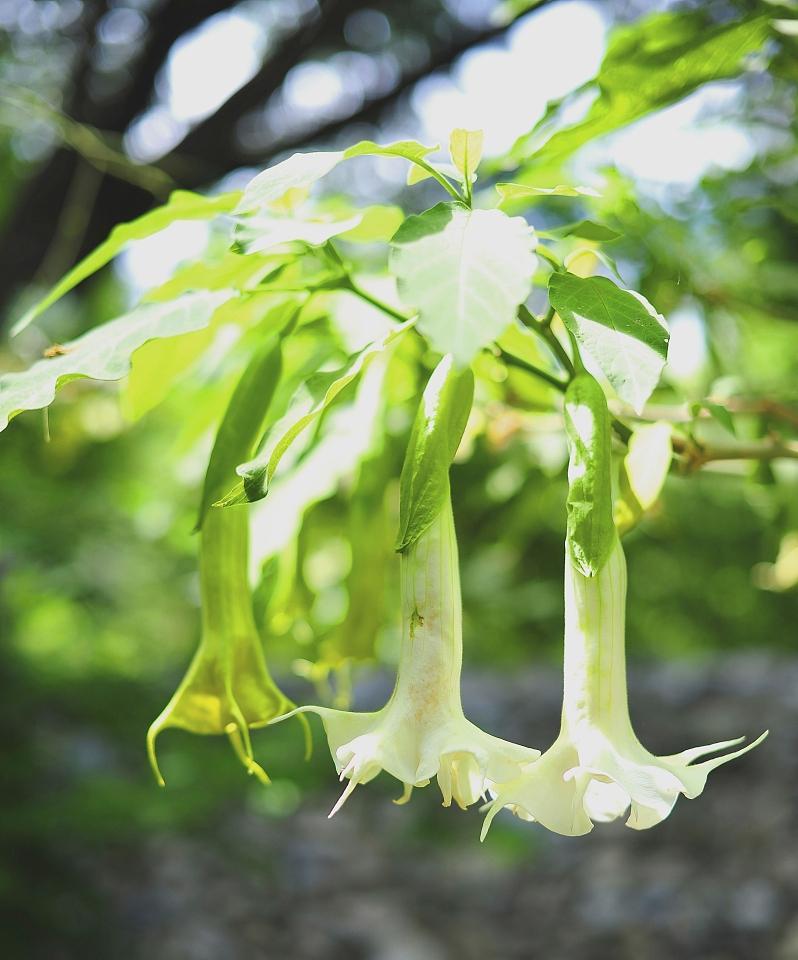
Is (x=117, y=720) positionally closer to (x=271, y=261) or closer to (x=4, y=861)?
(x=4, y=861)

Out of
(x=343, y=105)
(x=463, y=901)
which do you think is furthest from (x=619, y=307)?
(x=463, y=901)

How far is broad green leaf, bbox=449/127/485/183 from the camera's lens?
44 centimetres

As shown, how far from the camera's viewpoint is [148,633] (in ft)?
12.2

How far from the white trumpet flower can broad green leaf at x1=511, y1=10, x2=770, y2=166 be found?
0.24m

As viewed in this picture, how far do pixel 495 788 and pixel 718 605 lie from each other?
444cm

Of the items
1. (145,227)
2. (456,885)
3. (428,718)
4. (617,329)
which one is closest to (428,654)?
(428,718)

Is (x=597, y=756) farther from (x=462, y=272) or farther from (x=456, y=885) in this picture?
(x=456, y=885)

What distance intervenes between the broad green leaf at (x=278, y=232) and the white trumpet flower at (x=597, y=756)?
0.17 m

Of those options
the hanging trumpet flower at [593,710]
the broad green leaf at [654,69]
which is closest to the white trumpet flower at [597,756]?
the hanging trumpet flower at [593,710]

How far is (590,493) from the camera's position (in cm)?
40

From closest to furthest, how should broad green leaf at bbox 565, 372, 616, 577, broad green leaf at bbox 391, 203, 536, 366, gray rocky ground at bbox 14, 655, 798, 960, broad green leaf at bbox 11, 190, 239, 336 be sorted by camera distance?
broad green leaf at bbox 391, 203, 536, 366 → broad green leaf at bbox 565, 372, 616, 577 → broad green leaf at bbox 11, 190, 239, 336 → gray rocky ground at bbox 14, 655, 798, 960

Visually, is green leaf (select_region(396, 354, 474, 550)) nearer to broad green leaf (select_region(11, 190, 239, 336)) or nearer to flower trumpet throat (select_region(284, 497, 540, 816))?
flower trumpet throat (select_region(284, 497, 540, 816))

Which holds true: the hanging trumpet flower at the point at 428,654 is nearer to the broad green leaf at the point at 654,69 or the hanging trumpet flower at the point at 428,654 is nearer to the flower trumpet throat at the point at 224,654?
the flower trumpet throat at the point at 224,654

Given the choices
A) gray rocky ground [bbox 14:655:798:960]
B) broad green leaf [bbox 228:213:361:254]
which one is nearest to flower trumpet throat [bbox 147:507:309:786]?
broad green leaf [bbox 228:213:361:254]
